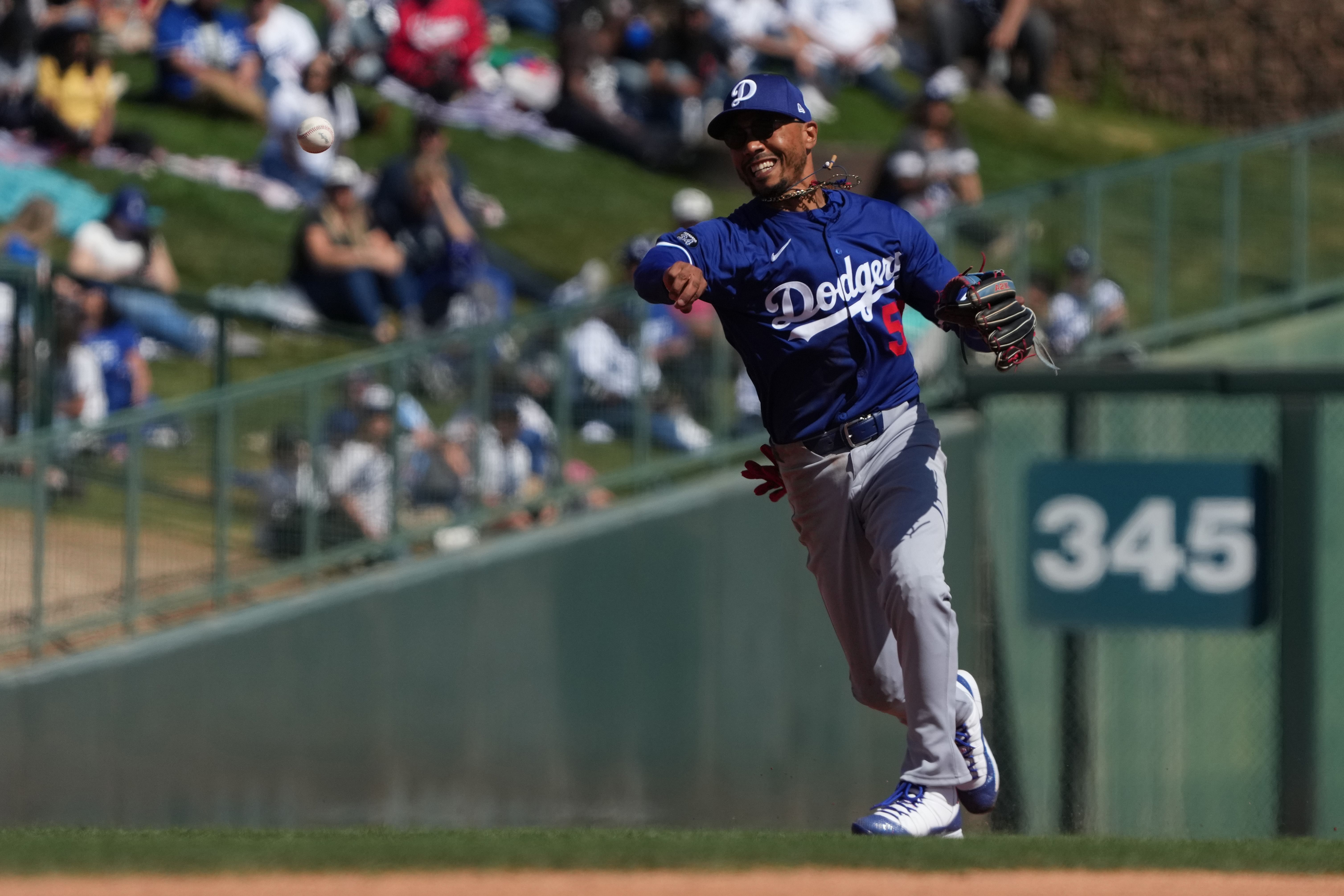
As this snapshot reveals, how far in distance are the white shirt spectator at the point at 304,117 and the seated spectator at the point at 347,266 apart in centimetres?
160

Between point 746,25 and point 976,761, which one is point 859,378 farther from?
point 746,25

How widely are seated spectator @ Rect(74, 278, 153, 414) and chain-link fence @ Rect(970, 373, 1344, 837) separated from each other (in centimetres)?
420

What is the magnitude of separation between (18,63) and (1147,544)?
8.19m

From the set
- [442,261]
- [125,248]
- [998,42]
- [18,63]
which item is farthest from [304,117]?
[998,42]

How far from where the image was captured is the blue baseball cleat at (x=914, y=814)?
5.28 m

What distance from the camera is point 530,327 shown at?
942 centimetres

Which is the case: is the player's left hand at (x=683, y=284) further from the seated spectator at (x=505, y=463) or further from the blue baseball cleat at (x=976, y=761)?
the seated spectator at (x=505, y=463)

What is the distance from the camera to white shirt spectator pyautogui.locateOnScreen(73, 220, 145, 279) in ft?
36.2

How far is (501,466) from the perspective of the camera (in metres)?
9.41

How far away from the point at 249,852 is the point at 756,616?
5317 millimetres

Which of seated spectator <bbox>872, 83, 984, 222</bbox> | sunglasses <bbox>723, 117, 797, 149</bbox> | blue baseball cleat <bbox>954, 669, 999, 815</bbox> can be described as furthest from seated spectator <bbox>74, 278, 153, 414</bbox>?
blue baseball cleat <bbox>954, 669, 999, 815</bbox>

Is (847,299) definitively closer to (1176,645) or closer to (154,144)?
(1176,645)

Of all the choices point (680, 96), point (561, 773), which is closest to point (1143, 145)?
point (680, 96)

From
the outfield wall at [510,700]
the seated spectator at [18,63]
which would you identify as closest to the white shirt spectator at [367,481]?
the outfield wall at [510,700]
